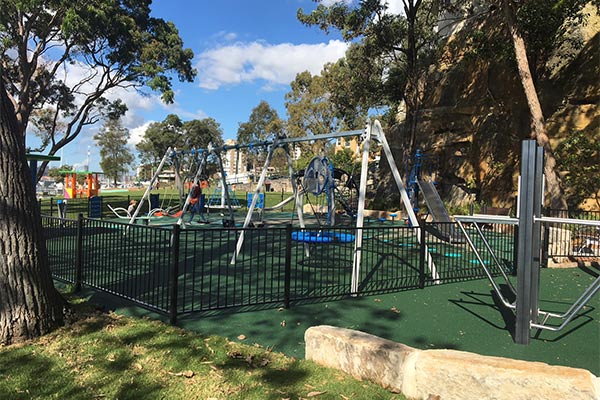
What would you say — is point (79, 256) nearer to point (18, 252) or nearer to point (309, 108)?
point (18, 252)

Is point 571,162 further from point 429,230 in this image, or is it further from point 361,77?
point 361,77

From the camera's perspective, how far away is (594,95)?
1533 centimetres

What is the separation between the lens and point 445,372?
260 centimetres

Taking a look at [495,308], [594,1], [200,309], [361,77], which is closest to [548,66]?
[594,1]

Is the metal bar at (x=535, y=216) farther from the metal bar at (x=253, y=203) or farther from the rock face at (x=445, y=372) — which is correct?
the metal bar at (x=253, y=203)

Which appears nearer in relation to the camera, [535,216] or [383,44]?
[535,216]

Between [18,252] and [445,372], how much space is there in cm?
387

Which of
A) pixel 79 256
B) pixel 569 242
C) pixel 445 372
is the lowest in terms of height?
pixel 445 372

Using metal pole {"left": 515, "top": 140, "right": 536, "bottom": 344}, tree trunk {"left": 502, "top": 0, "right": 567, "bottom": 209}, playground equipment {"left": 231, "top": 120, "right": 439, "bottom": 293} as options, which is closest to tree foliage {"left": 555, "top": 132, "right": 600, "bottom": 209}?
tree trunk {"left": 502, "top": 0, "right": 567, "bottom": 209}

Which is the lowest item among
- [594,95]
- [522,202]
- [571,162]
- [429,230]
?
[429,230]

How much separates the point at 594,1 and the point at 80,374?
1678 cm

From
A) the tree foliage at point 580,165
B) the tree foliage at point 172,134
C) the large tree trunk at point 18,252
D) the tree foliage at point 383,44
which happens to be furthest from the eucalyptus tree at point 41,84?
the tree foliage at point 172,134

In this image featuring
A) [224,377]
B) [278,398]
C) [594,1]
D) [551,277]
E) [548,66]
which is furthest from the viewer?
[548,66]

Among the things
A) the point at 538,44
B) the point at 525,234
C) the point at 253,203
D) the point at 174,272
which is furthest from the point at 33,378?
the point at 538,44
